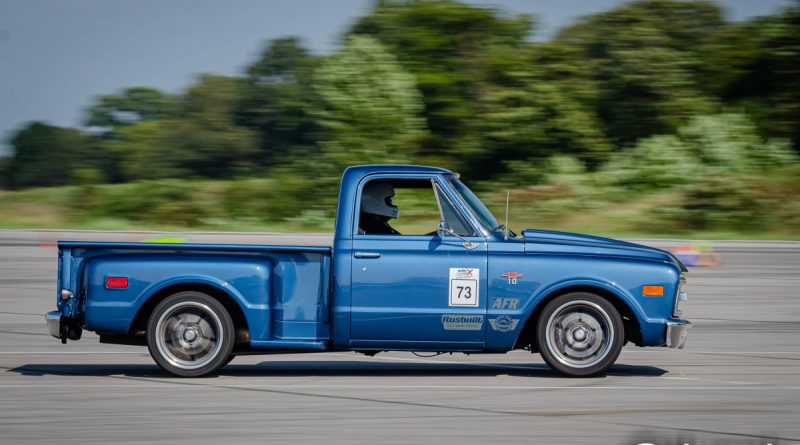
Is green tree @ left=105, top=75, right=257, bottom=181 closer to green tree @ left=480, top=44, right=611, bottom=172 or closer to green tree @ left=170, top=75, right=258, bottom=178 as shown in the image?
green tree @ left=170, top=75, right=258, bottom=178

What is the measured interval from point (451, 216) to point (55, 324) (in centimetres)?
339

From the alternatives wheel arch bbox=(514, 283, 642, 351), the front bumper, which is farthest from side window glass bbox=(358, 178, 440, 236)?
the front bumper

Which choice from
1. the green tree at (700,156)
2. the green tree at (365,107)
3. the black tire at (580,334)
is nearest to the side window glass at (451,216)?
the black tire at (580,334)

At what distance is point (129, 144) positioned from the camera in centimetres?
7581

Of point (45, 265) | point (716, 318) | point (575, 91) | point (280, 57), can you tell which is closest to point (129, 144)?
point (280, 57)

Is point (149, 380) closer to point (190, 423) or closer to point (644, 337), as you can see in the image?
point (190, 423)

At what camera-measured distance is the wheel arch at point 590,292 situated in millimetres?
8562

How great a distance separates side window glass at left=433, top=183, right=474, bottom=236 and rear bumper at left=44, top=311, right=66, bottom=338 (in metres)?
3.29

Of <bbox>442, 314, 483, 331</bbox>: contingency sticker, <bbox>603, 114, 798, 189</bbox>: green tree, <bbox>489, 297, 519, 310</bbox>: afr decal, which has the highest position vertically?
<bbox>603, 114, 798, 189</bbox>: green tree

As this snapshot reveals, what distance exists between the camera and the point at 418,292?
8.48m

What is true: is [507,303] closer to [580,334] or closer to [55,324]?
[580,334]

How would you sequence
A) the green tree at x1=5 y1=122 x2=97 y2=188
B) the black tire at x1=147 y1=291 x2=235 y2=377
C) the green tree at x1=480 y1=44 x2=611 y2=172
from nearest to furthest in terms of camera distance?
the black tire at x1=147 y1=291 x2=235 y2=377 → the green tree at x1=480 y1=44 x2=611 y2=172 → the green tree at x1=5 y1=122 x2=97 y2=188

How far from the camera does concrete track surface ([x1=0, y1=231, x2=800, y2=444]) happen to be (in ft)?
21.6

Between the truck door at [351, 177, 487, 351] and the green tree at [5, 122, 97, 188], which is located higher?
the green tree at [5, 122, 97, 188]
